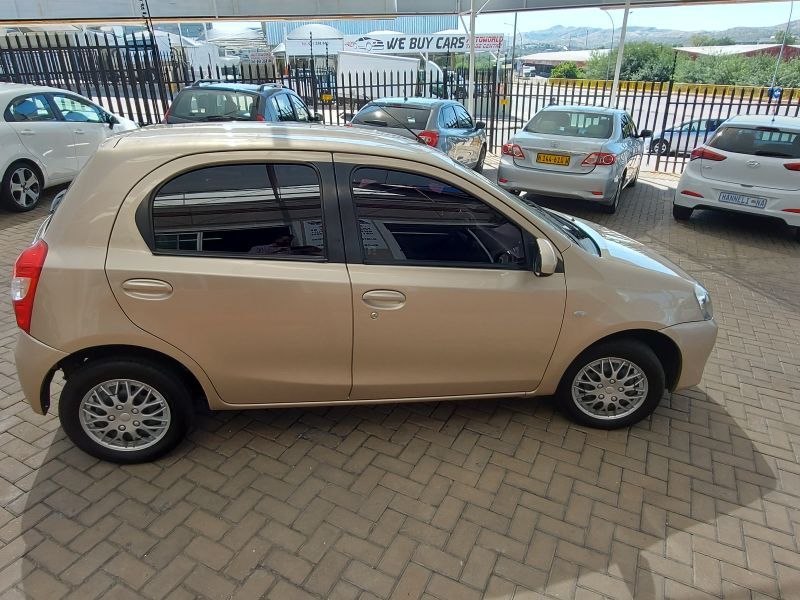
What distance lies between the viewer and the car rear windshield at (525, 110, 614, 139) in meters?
8.58

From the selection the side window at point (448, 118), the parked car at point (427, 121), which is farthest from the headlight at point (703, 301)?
the side window at point (448, 118)

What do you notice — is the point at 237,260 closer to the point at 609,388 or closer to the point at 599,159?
the point at 609,388

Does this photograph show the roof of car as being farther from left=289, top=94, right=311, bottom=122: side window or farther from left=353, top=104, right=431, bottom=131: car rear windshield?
left=289, top=94, right=311, bottom=122: side window

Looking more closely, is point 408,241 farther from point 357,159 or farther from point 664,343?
point 664,343

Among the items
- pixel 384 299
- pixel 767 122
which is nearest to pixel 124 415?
pixel 384 299

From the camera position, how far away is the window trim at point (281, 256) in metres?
2.62

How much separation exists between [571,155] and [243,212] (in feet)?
21.0

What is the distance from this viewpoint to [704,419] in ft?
11.8

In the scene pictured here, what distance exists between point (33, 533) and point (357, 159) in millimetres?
2389

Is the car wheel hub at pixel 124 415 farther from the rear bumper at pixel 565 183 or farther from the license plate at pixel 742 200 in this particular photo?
the license plate at pixel 742 200

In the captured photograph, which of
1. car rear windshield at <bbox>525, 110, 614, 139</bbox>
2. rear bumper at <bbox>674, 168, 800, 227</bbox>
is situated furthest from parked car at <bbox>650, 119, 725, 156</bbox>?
rear bumper at <bbox>674, 168, 800, 227</bbox>

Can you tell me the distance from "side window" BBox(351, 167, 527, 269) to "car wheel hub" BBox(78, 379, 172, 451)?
1378 mm

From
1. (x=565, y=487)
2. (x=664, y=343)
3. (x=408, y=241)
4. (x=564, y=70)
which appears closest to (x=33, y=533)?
(x=408, y=241)

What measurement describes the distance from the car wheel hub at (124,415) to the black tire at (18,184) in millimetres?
5983
